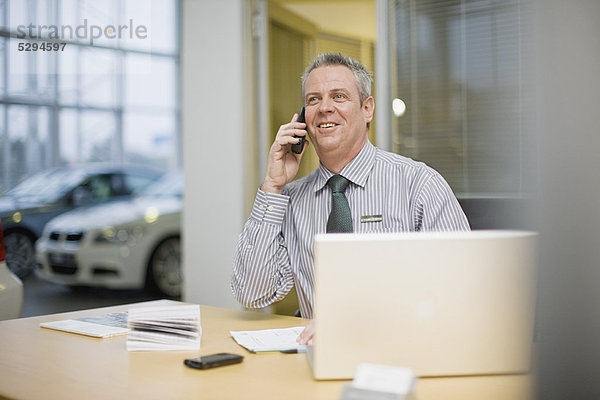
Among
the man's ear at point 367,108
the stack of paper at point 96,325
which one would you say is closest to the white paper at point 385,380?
the stack of paper at point 96,325

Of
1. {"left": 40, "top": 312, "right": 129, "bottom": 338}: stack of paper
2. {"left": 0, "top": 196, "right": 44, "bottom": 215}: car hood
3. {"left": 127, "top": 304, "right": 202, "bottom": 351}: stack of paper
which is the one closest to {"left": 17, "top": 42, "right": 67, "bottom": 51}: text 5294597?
{"left": 0, "top": 196, "right": 44, "bottom": 215}: car hood

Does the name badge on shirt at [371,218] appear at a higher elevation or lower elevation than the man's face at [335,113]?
lower

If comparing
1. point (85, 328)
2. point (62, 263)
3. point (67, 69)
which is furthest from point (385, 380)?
point (62, 263)

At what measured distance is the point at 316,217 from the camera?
85.5 inches

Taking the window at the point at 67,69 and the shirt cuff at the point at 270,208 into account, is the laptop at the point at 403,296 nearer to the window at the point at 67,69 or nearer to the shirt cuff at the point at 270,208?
the shirt cuff at the point at 270,208

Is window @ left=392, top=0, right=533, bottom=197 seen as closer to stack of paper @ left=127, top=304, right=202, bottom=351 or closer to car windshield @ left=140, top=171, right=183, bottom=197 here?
stack of paper @ left=127, top=304, right=202, bottom=351

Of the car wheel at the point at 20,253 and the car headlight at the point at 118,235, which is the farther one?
the car headlight at the point at 118,235

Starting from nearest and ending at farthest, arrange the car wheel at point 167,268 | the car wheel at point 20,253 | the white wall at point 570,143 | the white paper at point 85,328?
1. the white wall at point 570,143
2. the white paper at point 85,328
3. the car wheel at point 20,253
4. the car wheel at point 167,268

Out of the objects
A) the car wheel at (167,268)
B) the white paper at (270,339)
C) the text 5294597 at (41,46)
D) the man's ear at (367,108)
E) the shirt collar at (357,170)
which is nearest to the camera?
the white paper at (270,339)

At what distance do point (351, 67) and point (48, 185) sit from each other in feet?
10.4

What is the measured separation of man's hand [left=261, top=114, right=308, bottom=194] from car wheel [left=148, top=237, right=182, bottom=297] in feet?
10.8

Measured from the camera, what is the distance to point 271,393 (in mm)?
1213

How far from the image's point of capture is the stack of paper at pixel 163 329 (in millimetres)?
1568

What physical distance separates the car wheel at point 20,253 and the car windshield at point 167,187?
129 cm
